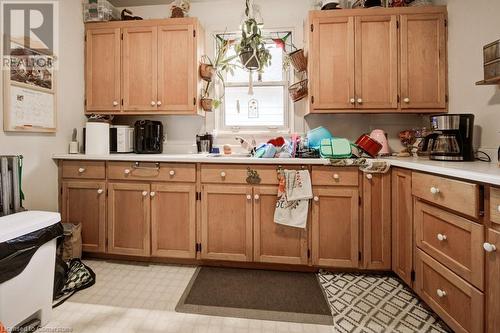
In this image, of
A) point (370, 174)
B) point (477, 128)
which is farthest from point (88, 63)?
point (477, 128)

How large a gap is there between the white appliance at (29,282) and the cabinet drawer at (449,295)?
2165 mm

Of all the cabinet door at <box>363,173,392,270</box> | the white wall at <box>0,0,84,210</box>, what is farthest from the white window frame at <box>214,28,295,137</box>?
the white wall at <box>0,0,84,210</box>

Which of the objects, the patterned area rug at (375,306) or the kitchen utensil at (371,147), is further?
the kitchen utensil at (371,147)

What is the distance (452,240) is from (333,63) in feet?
5.42

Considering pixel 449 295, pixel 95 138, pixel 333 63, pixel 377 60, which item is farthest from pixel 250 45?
pixel 449 295

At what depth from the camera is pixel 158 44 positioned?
2480 mm

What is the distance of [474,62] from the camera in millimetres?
1933

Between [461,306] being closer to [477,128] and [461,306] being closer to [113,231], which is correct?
[477,128]

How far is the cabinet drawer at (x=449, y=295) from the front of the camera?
117 centimetres

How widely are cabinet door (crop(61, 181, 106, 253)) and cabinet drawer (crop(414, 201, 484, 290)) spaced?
8.06 ft

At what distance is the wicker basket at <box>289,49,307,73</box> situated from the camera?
242cm

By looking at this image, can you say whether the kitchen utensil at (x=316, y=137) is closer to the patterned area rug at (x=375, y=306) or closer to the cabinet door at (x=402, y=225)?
the cabinet door at (x=402, y=225)

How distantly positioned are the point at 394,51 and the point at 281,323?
2.33 metres

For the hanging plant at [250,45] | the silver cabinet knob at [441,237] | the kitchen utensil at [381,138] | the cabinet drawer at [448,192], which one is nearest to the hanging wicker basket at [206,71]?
the hanging plant at [250,45]
